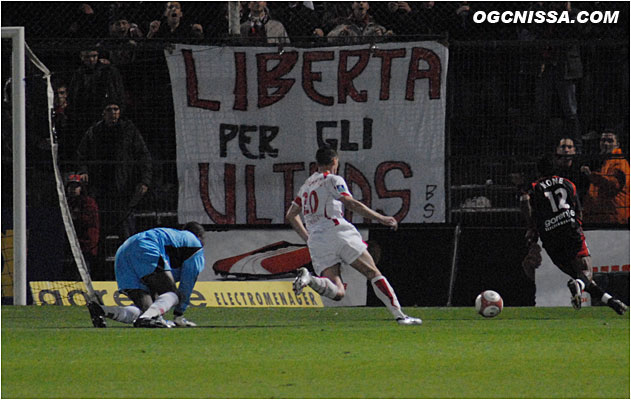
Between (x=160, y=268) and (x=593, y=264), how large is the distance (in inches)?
248

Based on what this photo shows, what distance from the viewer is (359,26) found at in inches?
635

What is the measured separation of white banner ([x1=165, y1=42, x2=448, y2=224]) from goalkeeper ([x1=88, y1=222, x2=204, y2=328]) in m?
4.13

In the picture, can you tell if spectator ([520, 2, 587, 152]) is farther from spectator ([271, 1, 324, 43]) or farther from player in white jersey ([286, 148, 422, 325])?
player in white jersey ([286, 148, 422, 325])

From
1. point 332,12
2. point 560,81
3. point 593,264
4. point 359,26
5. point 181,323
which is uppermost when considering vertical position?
point 332,12

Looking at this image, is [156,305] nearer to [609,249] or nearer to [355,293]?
[355,293]

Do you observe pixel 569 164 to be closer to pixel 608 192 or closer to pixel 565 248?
pixel 608 192

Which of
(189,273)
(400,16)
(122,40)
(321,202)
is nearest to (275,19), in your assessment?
(400,16)

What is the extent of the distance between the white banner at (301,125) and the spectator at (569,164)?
59.2 inches

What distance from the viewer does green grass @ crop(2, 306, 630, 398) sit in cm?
696

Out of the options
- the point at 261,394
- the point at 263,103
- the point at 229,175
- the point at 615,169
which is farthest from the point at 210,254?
the point at 261,394

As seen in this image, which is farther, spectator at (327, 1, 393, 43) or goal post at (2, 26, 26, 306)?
spectator at (327, 1, 393, 43)

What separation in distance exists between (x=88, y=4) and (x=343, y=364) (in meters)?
9.89

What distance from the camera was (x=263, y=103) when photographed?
15.3 meters

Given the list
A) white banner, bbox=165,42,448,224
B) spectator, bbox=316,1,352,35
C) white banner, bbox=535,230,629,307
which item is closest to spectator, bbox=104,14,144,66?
white banner, bbox=165,42,448,224
